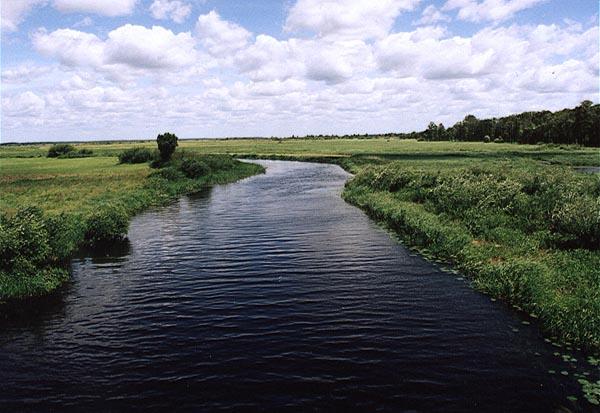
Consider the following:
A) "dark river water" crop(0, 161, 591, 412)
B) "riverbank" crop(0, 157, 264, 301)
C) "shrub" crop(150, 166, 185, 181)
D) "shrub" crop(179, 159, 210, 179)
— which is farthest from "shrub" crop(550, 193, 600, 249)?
"shrub" crop(179, 159, 210, 179)

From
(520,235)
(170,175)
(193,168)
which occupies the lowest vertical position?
(520,235)

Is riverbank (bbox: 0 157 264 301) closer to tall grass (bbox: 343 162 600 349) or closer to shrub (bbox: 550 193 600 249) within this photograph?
tall grass (bbox: 343 162 600 349)

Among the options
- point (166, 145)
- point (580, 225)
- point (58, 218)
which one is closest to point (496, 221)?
point (580, 225)

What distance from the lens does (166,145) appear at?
352ft

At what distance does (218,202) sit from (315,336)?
140ft

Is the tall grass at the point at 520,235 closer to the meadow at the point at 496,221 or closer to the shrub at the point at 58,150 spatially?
the meadow at the point at 496,221

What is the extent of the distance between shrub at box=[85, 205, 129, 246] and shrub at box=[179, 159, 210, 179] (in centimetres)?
4971

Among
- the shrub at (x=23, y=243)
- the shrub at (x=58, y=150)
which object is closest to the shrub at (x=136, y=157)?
the shrub at (x=58, y=150)

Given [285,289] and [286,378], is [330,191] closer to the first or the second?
[285,289]

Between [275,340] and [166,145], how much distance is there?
94.7 meters

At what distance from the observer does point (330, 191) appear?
225ft

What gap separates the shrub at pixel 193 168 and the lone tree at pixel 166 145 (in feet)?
58.4

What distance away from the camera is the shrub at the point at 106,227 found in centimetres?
3712

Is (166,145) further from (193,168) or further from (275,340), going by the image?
A: (275,340)
